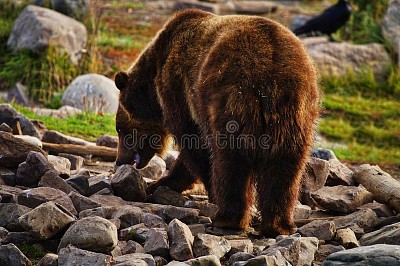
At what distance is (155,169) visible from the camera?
851cm

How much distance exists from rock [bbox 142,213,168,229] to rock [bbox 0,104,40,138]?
288 cm

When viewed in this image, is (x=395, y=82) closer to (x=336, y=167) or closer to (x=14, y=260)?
(x=336, y=167)

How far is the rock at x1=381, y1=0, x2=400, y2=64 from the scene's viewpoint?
16.7 m

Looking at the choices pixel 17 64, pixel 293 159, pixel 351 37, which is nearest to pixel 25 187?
pixel 293 159

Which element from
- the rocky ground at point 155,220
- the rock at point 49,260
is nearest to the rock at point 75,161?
the rocky ground at point 155,220

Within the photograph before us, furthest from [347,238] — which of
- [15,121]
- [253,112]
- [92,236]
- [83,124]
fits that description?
[83,124]

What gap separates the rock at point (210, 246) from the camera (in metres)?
5.59

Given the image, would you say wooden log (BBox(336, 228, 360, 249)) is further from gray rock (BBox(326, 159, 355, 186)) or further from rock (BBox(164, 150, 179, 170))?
rock (BBox(164, 150, 179, 170))

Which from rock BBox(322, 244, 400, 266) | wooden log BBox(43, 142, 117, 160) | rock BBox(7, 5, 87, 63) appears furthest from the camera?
rock BBox(7, 5, 87, 63)

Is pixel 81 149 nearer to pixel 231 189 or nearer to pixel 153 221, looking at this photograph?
pixel 153 221

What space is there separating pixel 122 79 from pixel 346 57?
9.27 metres

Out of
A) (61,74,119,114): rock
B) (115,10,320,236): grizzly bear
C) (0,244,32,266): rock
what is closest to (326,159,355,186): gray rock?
(115,10,320,236): grizzly bear

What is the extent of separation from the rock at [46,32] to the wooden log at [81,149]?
655 cm

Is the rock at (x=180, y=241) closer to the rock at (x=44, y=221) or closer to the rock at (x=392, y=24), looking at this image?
the rock at (x=44, y=221)
